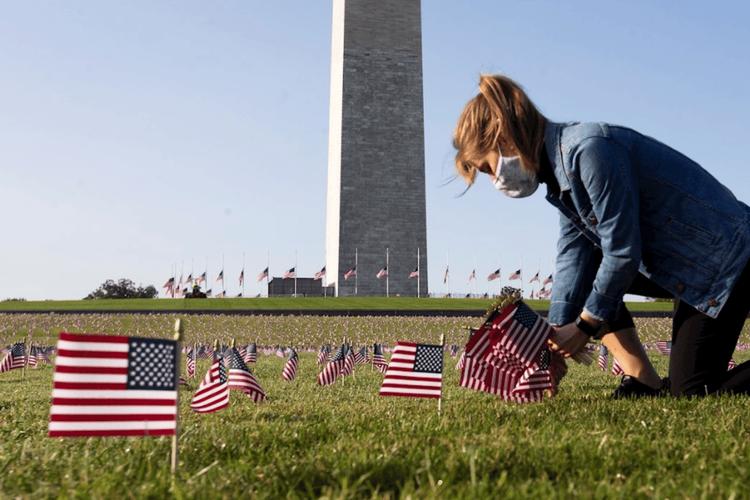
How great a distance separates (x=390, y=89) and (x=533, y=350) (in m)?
57.0

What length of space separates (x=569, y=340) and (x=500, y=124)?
1359 mm

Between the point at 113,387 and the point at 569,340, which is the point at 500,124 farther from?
the point at 113,387

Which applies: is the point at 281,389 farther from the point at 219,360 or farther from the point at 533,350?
the point at 533,350

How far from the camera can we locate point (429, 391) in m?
5.91

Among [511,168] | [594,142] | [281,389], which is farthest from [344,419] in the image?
[281,389]

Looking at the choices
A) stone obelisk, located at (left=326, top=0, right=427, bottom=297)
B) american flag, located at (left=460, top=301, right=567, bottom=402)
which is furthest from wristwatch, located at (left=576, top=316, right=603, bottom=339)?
stone obelisk, located at (left=326, top=0, right=427, bottom=297)

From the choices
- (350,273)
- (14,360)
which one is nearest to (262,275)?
(350,273)

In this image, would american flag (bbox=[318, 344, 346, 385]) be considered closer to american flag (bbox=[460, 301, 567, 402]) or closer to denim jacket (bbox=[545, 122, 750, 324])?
american flag (bbox=[460, 301, 567, 402])

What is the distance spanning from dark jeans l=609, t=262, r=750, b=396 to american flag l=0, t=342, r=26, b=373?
36.5ft

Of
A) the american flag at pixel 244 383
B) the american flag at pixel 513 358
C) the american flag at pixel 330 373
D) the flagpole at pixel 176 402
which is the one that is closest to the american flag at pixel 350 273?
the american flag at pixel 330 373

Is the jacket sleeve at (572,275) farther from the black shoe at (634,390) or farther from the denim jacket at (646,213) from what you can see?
the black shoe at (634,390)

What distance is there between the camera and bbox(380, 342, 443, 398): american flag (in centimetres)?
593

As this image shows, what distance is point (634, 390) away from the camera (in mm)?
5723

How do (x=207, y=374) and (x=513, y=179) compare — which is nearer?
(x=513, y=179)
